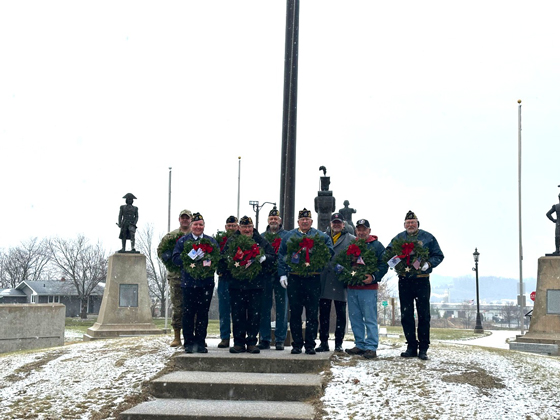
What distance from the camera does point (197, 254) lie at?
7957 mm

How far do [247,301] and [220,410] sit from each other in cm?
217

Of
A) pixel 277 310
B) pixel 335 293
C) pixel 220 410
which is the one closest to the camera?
pixel 220 410

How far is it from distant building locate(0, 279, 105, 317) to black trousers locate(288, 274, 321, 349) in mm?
55037

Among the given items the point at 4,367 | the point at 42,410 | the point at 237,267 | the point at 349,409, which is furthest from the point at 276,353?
the point at 4,367

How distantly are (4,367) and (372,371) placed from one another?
200 inches

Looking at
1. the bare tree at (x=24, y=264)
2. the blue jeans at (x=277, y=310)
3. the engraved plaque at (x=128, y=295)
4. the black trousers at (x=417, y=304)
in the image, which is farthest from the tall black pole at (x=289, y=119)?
the bare tree at (x=24, y=264)

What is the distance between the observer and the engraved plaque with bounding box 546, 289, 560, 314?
18547mm

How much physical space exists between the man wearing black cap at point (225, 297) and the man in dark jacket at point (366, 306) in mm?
1760

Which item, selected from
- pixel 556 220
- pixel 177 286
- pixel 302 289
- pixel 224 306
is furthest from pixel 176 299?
pixel 556 220

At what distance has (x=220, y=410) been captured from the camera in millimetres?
6215

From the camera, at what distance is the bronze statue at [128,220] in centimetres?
2016

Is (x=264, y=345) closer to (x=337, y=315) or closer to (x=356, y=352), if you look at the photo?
(x=337, y=315)

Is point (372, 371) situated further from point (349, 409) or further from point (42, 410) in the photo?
point (42, 410)

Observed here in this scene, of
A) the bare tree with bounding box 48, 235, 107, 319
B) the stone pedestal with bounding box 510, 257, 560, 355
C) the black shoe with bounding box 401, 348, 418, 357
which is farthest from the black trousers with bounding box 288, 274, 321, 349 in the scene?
the bare tree with bounding box 48, 235, 107, 319
